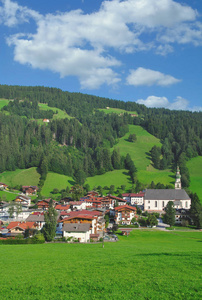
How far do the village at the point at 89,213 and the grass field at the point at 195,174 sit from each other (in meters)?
9.43

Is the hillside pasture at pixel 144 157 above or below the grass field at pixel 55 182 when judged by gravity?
above

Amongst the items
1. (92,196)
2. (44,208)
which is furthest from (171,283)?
(92,196)

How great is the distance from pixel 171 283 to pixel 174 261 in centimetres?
696

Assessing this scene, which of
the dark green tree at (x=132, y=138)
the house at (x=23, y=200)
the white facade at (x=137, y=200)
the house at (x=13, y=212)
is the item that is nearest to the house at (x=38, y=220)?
the house at (x=13, y=212)

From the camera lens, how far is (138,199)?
113m

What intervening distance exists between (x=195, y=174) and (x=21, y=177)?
91480 millimetres

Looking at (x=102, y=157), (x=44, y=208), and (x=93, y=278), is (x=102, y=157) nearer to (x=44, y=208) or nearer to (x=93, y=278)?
(x=44, y=208)

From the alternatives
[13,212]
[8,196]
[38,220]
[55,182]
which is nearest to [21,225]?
[38,220]

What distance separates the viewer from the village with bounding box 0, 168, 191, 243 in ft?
195

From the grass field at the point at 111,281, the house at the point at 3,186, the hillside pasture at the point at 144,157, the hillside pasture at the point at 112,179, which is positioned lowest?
the grass field at the point at 111,281

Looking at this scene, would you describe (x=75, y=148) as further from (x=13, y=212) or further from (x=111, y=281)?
(x=111, y=281)

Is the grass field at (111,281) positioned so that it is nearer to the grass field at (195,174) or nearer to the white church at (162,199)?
the white church at (162,199)

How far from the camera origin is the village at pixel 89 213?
59.5 metres

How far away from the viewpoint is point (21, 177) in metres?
131
